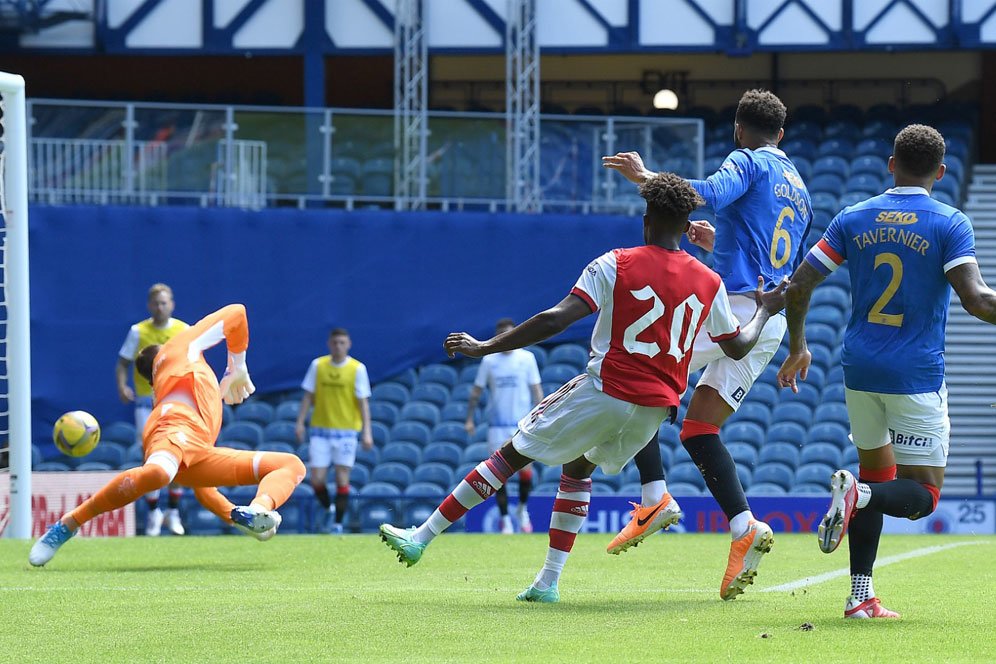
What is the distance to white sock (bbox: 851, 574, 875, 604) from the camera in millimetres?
6570

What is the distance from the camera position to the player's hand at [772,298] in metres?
7.02

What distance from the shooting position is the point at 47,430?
17.8 meters

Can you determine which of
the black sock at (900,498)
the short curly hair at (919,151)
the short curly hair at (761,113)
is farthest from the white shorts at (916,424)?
the short curly hair at (761,113)

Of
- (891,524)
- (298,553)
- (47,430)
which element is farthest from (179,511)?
(891,524)

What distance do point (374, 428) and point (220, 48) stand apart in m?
6.01

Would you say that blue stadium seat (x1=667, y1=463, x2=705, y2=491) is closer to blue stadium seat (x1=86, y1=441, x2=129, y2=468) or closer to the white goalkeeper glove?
blue stadium seat (x1=86, y1=441, x2=129, y2=468)

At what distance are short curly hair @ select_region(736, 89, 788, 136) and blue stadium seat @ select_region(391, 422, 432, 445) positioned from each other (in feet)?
34.4

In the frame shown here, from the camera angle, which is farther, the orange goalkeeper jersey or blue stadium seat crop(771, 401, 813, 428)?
blue stadium seat crop(771, 401, 813, 428)

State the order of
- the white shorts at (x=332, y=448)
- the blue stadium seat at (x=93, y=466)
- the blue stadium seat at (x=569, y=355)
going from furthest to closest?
the blue stadium seat at (x=569, y=355), the blue stadium seat at (x=93, y=466), the white shorts at (x=332, y=448)

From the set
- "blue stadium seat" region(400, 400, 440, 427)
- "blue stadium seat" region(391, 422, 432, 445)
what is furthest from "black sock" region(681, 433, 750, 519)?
"blue stadium seat" region(400, 400, 440, 427)

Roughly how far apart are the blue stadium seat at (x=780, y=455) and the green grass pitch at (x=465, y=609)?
659 cm

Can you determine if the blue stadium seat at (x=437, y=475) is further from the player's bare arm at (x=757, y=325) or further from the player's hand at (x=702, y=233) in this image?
the player's bare arm at (x=757, y=325)

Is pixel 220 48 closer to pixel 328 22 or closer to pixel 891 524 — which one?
pixel 328 22

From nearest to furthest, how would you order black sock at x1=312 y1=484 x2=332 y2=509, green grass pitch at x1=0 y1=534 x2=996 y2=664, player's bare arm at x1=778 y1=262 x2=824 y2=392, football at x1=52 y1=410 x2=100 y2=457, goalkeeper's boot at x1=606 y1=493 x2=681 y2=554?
green grass pitch at x1=0 y1=534 x2=996 y2=664
player's bare arm at x1=778 y1=262 x2=824 y2=392
goalkeeper's boot at x1=606 y1=493 x2=681 y2=554
football at x1=52 y1=410 x2=100 y2=457
black sock at x1=312 y1=484 x2=332 y2=509
